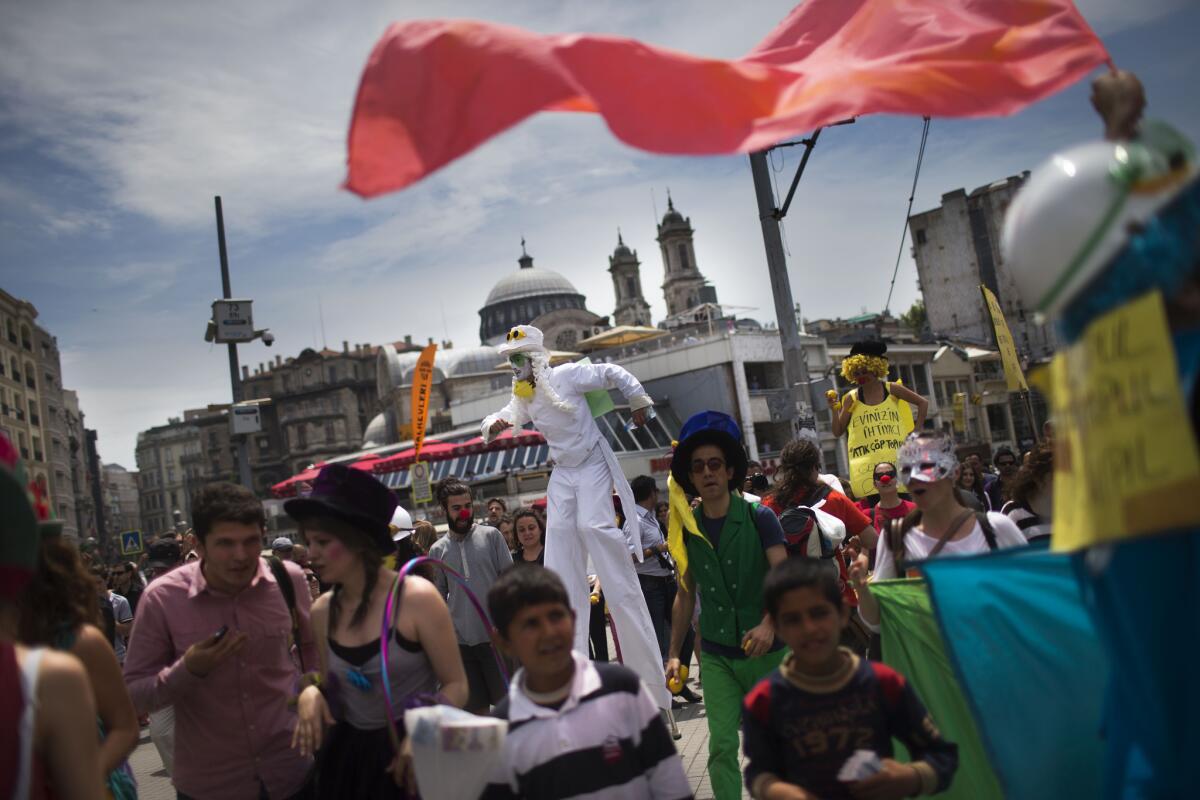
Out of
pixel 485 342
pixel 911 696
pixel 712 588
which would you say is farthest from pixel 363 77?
pixel 485 342

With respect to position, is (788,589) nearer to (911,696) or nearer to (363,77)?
(911,696)

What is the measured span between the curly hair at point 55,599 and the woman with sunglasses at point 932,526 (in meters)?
3.02

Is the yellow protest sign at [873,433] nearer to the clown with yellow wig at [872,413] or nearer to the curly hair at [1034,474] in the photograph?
the clown with yellow wig at [872,413]

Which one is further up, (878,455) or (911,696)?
(878,455)

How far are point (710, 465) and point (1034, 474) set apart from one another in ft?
6.82

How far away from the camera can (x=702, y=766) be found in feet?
22.6

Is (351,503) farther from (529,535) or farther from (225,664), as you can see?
(529,535)

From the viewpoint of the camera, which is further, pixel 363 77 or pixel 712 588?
pixel 712 588

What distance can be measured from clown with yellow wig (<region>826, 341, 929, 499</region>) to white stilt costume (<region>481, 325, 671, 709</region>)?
5.69 ft

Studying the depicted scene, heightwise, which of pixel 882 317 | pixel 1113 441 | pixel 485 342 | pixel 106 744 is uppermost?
pixel 485 342

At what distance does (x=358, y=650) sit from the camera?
12.8 ft

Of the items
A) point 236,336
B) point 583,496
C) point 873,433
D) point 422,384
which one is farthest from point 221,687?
point 422,384

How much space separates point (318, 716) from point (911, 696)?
202cm

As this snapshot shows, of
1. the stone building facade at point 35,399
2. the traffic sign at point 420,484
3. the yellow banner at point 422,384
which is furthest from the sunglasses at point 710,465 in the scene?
the stone building facade at point 35,399
